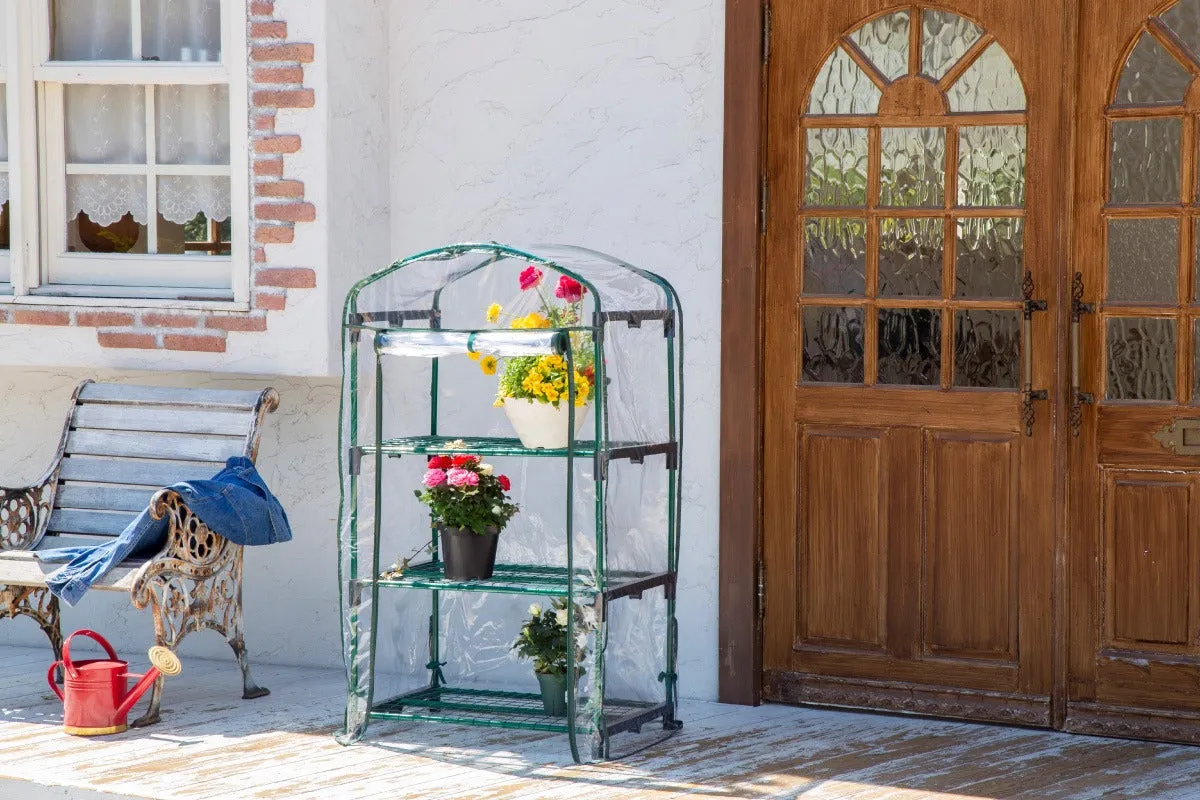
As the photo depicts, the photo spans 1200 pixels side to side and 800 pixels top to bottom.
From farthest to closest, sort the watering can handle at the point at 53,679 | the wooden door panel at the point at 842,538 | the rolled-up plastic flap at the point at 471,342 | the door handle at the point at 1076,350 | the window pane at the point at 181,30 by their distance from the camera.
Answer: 1. the window pane at the point at 181,30
2. the watering can handle at the point at 53,679
3. the wooden door panel at the point at 842,538
4. the door handle at the point at 1076,350
5. the rolled-up plastic flap at the point at 471,342

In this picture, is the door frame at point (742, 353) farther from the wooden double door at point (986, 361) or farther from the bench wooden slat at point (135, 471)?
the bench wooden slat at point (135, 471)

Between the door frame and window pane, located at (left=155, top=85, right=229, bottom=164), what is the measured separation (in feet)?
6.25

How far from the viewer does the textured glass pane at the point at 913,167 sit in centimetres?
545

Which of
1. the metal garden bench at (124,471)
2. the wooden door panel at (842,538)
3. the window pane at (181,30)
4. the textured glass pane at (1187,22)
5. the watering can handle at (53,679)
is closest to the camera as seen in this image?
the textured glass pane at (1187,22)

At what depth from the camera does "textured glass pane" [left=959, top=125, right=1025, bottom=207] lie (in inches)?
211

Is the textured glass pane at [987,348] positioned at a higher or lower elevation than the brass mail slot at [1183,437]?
higher

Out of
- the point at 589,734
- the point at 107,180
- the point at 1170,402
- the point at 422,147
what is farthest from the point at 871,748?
the point at 107,180

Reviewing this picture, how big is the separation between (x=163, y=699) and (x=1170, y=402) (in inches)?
138

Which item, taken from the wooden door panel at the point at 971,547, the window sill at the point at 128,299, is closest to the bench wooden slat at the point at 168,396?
the window sill at the point at 128,299

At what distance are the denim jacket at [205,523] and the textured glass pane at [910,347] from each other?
211 cm

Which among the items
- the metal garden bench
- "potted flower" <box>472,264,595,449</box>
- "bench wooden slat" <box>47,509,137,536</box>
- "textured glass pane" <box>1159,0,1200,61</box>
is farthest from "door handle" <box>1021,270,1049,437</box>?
"bench wooden slat" <box>47,509,137,536</box>

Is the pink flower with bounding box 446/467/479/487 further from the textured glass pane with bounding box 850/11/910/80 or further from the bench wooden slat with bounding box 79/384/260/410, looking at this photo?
the textured glass pane with bounding box 850/11/910/80

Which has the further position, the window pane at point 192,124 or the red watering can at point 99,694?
the window pane at point 192,124

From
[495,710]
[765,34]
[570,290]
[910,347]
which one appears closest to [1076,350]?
[910,347]
